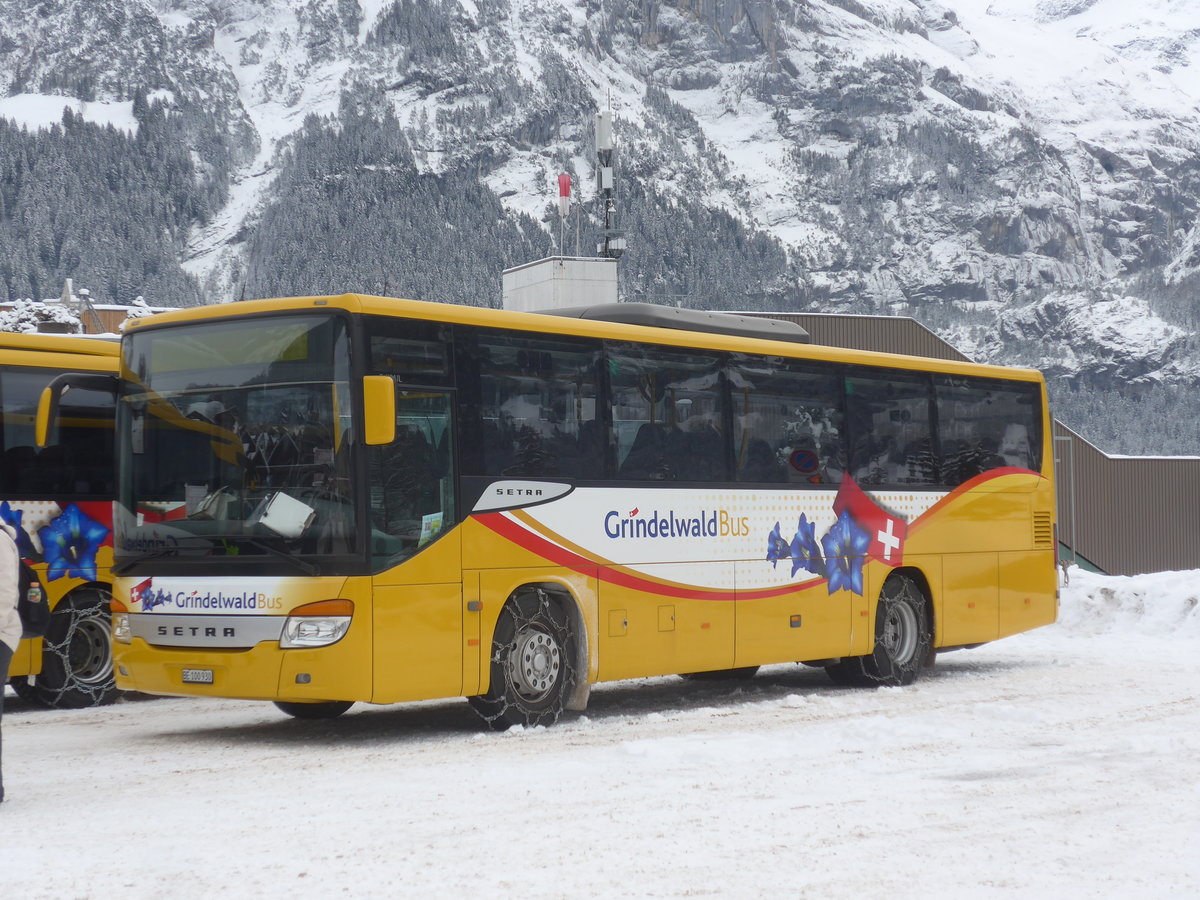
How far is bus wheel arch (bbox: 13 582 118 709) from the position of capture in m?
13.4

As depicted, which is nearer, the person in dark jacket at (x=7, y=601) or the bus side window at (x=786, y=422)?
the person in dark jacket at (x=7, y=601)

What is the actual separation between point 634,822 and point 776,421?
645 cm

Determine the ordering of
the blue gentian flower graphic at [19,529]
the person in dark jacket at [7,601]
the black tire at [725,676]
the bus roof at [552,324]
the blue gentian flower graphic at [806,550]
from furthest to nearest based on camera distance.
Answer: the black tire at [725,676] → the blue gentian flower graphic at [806,550] → the blue gentian flower graphic at [19,529] → the bus roof at [552,324] → the person in dark jacket at [7,601]

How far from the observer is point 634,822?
7.64 metres

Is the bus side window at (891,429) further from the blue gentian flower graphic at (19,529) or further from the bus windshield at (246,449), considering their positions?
the blue gentian flower graphic at (19,529)

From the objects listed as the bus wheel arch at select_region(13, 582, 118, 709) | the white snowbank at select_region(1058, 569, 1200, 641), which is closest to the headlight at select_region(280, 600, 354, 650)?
the bus wheel arch at select_region(13, 582, 118, 709)

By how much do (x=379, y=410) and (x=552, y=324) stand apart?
6.86ft

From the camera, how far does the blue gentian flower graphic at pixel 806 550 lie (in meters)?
13.8

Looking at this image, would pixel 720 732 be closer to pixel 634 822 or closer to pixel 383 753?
pixel 383 753

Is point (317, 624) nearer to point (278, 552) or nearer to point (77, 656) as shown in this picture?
point (278, 552)

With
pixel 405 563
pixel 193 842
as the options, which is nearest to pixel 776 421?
pixel 405 563

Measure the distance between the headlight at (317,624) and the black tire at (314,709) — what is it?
6.99ft

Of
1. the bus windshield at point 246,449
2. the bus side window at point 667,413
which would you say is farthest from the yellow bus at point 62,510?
the bus side window at point 667,413

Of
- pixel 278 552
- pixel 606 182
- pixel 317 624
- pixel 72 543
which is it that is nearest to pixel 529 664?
pixel 317 624
